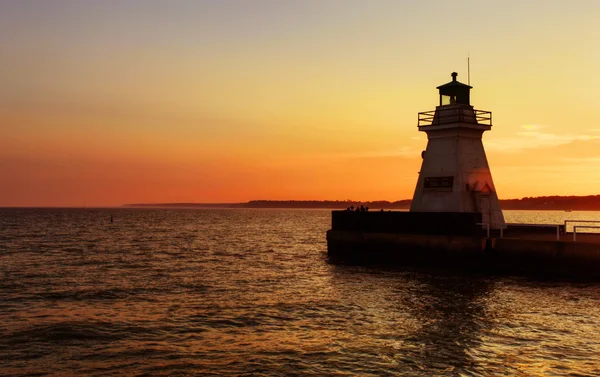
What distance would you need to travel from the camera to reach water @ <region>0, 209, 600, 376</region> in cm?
1392

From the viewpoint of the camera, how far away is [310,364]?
1394 cm

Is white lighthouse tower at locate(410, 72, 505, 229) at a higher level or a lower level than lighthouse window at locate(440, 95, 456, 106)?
lower

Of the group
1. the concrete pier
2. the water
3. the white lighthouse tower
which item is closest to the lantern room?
the white lighthouse tower

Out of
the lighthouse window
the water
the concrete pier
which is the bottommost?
the water

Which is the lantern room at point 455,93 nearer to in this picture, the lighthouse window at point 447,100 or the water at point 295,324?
the lighthouse window at point 447,100

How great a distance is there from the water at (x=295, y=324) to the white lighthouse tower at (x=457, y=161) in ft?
19.1

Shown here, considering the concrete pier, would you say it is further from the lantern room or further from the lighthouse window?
the lantern room

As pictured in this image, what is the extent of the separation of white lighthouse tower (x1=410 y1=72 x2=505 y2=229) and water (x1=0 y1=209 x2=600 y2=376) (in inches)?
229

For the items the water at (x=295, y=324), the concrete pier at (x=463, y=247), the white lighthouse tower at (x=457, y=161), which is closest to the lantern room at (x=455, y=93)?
the white lighthouse tower at (x=457, y=161)

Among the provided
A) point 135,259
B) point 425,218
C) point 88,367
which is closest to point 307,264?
point 425,218

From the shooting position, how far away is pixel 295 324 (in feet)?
60.2

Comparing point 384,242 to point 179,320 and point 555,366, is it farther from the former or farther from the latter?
point 555,366

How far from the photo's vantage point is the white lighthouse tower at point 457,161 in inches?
1309

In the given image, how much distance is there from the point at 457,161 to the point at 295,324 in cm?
1877
